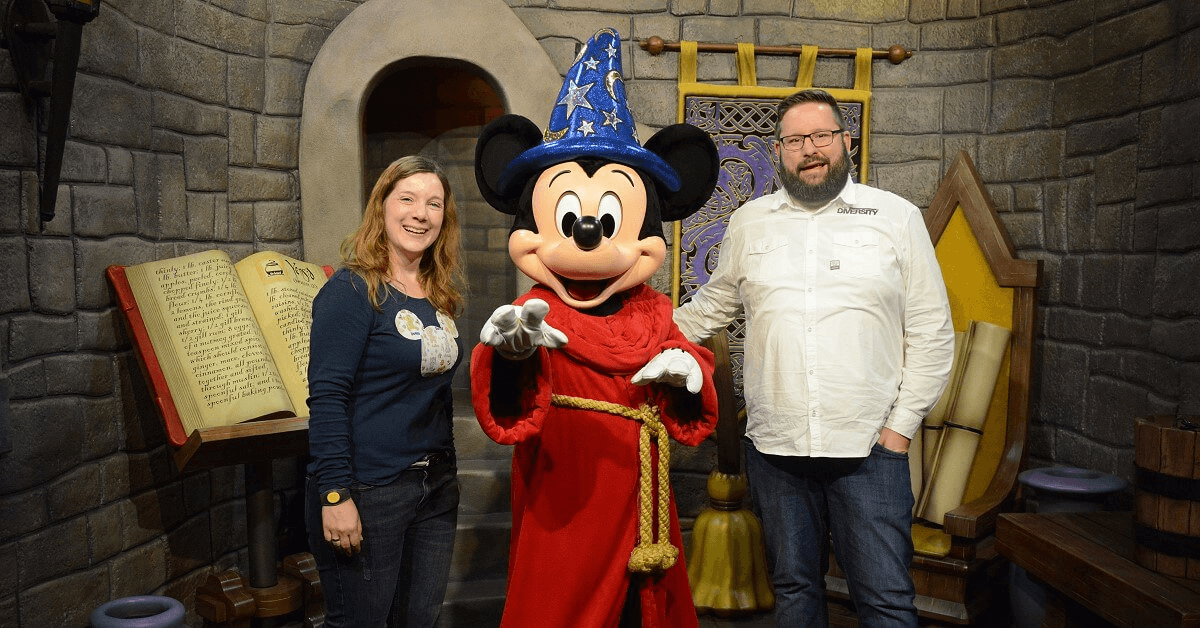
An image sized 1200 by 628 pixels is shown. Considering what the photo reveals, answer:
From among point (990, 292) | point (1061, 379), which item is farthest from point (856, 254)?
point (1061, 379)

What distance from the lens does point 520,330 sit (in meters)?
1.64

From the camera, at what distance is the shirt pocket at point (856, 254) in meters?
2.18

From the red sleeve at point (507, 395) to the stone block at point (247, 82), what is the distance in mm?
1953

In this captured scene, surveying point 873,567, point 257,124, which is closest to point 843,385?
point 873,567

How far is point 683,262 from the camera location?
3.68m

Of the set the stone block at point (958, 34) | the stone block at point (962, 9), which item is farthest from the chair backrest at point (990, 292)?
the stone block at point (962, 9)

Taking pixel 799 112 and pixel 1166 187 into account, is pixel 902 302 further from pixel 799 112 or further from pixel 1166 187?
pixel 1166 187

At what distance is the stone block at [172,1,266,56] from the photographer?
9.77ft

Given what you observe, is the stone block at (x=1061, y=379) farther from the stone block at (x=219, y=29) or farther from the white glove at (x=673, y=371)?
the stone block at (x=219, y=29)

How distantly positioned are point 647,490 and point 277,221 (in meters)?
2.13

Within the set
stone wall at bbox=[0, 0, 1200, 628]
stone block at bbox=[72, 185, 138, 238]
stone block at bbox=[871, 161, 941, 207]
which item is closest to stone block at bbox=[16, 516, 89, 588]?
stone wall at bbox=[0, 0, 1200, 628]

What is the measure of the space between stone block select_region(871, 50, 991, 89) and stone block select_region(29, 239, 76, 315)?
2.99m

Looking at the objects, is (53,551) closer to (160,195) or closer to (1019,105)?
(160,195)

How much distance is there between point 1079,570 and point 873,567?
0.59 metres
